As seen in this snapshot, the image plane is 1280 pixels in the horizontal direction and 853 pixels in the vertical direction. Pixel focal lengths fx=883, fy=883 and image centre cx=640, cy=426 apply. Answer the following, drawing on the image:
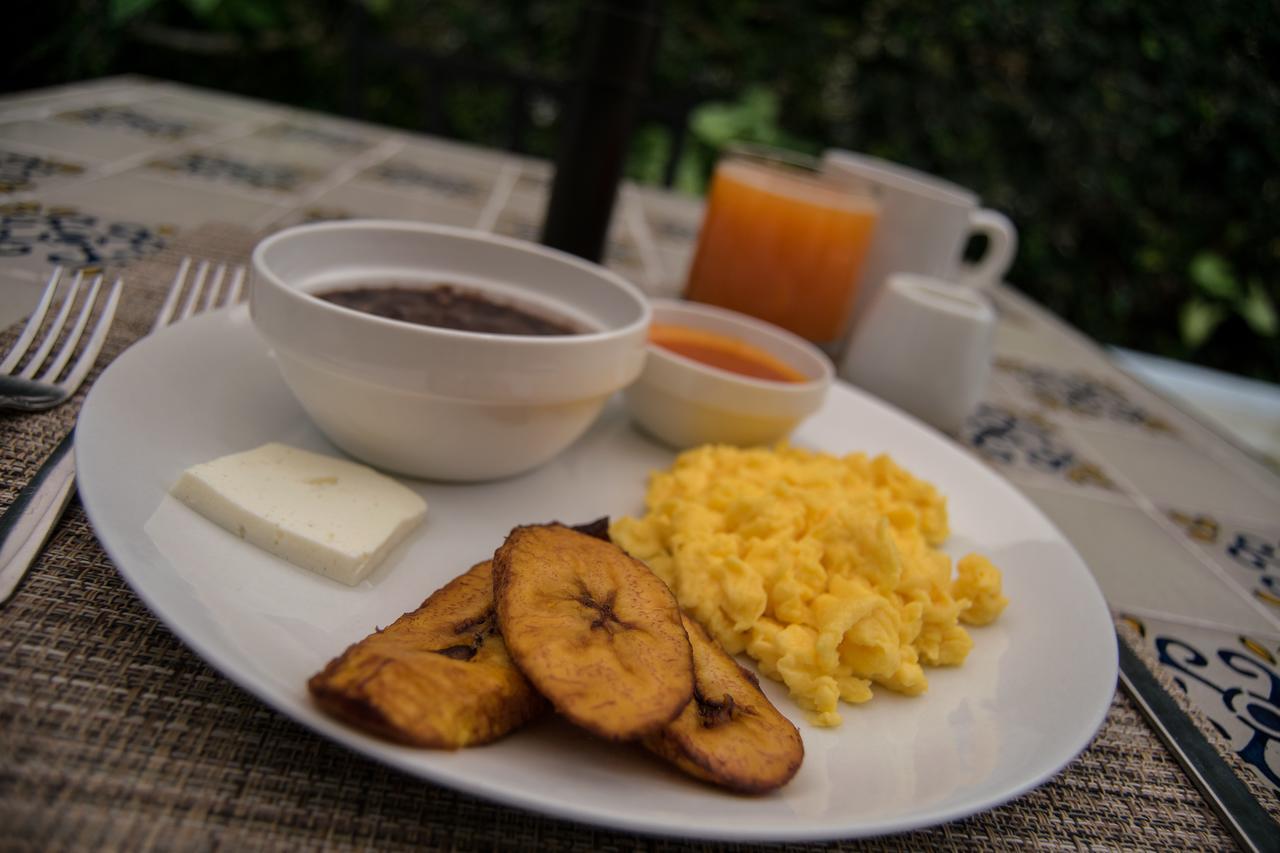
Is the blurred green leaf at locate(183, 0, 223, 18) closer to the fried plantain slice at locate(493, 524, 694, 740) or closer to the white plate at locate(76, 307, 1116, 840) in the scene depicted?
the white plate at locate(76, 307, 1116, 840)

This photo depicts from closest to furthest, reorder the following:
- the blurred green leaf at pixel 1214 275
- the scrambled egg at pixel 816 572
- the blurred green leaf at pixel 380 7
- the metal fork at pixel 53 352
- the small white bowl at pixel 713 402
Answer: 1. the scrambled egg at pixel 816 572
2. the metal fork at pixel 53 352
3. the small white bowl at pixel 713 402
4. the blurred green leaf at pixel 380 7
5. the blurred green leaf at pixel 1214 275

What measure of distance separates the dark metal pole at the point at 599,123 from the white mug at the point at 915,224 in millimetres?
559

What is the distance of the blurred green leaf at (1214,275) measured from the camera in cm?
548

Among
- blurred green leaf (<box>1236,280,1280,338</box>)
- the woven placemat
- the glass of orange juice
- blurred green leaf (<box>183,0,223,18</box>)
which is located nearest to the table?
the woven placemat

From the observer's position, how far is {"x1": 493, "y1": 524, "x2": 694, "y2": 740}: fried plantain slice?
29.2 inches

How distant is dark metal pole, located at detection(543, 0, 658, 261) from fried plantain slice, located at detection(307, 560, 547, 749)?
4.30 ft

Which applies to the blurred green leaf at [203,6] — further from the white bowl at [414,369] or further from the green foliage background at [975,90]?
the white bowl at [414,369]

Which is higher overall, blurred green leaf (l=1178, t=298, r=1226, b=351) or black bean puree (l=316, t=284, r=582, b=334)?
black bean puree (l=316, t=284, r=582, b=334)

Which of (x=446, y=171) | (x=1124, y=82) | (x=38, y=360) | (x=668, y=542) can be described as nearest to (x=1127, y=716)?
(x=668, y=542)

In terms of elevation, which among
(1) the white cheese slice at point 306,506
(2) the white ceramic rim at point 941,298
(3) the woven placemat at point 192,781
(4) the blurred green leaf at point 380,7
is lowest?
(3) the woven placemat at point 192,781

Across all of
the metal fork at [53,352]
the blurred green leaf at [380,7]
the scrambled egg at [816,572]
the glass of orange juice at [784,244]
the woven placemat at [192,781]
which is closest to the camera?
the woven placemat at [192,781]

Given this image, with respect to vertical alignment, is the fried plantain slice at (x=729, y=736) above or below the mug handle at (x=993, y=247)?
below

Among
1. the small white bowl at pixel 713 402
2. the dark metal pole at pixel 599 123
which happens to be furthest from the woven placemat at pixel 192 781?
the dark metal pole at pixel 599 123

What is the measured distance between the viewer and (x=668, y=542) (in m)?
1.20
